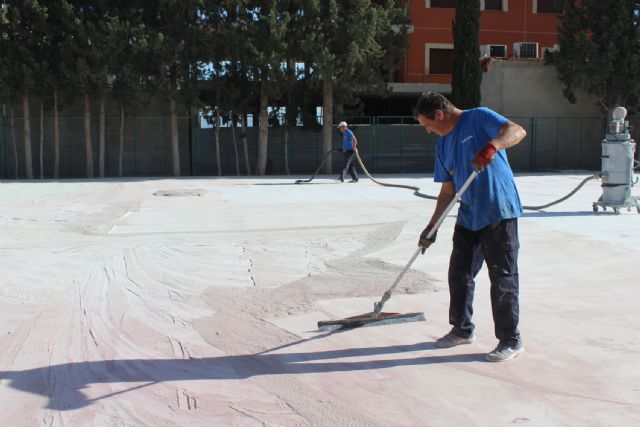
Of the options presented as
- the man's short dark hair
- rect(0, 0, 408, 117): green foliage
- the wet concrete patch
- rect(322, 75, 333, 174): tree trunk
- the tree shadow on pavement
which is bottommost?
the tree shadow on pavement

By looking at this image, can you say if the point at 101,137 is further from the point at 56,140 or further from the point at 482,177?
the point at 482,177

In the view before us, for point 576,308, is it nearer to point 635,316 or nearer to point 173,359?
point 635,316

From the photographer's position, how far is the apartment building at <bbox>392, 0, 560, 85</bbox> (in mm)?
31719

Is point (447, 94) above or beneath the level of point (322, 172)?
above

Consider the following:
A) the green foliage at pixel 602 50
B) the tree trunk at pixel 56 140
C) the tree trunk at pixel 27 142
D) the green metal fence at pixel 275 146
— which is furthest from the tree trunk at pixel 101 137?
the green foliage at pixel 602 50

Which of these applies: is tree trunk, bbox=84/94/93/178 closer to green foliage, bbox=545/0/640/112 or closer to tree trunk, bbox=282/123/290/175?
tree trunk, bbox=282/123/290/175

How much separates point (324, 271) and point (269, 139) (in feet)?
70.9

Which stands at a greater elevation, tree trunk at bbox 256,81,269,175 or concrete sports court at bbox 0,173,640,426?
tree trunk at bbox 256,81,269,175

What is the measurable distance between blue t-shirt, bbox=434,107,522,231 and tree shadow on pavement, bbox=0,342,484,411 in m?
0.97

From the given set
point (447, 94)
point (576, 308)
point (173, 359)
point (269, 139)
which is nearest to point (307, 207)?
point (576, 308)

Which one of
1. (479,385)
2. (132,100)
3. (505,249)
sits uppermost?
(132,100)

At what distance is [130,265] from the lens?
761 centimetres

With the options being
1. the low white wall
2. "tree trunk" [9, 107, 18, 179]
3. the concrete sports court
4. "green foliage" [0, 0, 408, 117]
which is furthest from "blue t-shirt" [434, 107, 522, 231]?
the low white wall

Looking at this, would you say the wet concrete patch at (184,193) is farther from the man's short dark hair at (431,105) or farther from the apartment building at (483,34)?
the apartment building at (483,34)
